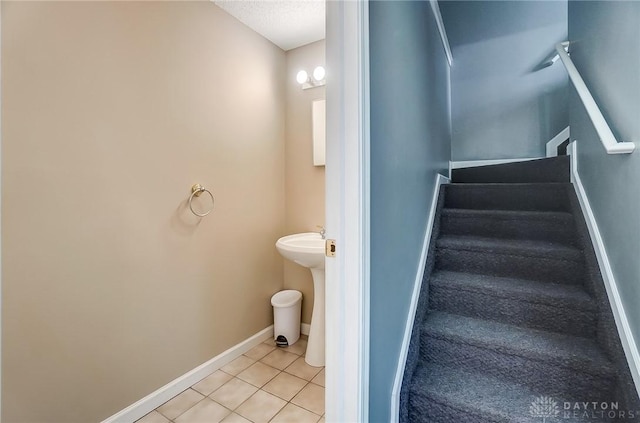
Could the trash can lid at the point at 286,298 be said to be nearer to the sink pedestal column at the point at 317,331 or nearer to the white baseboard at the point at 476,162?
the sink pedestal column at the point at 317,331

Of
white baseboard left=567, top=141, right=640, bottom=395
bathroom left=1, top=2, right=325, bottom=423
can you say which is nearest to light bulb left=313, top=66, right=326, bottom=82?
bathroom left=1, top=2, right=325, bottom=423

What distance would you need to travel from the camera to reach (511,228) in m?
Answer: 1.78

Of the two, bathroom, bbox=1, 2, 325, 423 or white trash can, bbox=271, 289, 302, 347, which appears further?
white trash can, bbox=271, 289, 302, 347

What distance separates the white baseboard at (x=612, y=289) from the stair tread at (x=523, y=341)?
→ 0.37 feet

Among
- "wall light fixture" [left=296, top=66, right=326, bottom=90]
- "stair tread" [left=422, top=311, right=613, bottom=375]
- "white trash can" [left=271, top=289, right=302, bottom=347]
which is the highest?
"wall light fixture" [left=296, top=66, right=326, bottom=90]

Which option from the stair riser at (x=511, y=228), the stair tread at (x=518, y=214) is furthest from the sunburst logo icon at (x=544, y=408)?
the stair tread at (x=518, y=214)

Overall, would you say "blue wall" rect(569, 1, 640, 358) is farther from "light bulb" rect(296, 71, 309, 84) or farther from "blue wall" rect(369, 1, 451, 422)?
"light bulb" rect(296, 71, 309, 84)

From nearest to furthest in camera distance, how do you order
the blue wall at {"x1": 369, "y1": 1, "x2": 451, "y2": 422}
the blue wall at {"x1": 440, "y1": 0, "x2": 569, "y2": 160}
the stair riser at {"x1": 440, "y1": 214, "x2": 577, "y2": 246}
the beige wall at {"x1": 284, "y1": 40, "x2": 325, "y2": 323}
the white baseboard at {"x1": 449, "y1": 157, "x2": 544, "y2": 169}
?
the blue wall at {"x1": 369, "y1": 1, "x2": 451, "y2": 422}
the stair riser at {"x1": 440, "y1": 214, "x2": 577, "y2": 246}
the beige wall at {"x1": 284, "y1": 40, "x2": 325, "y2": 323}
the blue wall at {"x1": 440, "y1": 0, "x2": 569, "y2": 160}
the white baseboard at {"x1": 449, "y1": 157, "x2": 544, "y2": 169}

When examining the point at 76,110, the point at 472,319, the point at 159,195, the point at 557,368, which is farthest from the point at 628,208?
the point at 76,110

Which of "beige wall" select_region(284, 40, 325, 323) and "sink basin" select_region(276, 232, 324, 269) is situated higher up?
"beige wall" select_region(284, 40, 325, 323)

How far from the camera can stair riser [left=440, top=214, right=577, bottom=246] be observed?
165 centimetres

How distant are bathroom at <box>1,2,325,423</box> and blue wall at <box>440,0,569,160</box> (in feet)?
5.17

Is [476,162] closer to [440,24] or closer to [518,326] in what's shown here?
[440,24]

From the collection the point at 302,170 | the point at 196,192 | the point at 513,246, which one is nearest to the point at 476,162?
the point at 513,246
